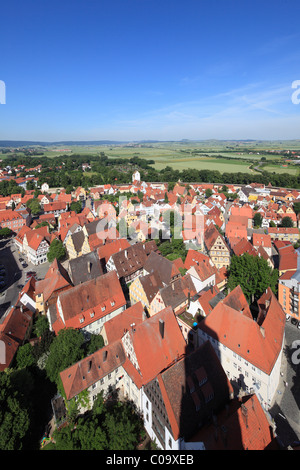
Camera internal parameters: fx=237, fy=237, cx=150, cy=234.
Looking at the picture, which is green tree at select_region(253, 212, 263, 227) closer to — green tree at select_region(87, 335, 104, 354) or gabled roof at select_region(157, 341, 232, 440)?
gabled roof at select_region(157, 341, 232, 440)

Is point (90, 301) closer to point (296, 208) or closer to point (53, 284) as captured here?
point (53, 284)

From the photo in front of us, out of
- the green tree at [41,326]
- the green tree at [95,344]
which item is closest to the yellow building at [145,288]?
the green tree at [95,344]

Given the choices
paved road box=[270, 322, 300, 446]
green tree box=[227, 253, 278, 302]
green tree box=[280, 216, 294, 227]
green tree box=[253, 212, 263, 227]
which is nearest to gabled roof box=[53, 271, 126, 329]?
green tree box=[227, 253, 278, 302]

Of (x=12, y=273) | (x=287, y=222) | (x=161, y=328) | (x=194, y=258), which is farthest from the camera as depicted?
(x=287, y=222)

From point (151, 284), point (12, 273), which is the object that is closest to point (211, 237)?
point (151, 284)

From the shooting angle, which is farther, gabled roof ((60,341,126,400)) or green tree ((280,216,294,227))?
green tree ((280,216,294,227))
